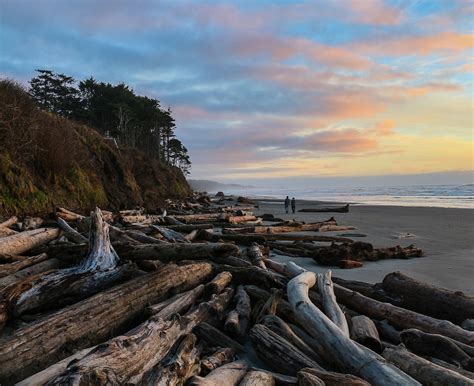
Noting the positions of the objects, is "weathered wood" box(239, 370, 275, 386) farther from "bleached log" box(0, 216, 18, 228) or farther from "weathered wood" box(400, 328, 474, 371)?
"bleached log" box(0, 216, 18, 228)

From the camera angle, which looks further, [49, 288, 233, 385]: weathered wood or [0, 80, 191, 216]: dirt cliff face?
[0, 80, 191, 216]: dirt cliff face

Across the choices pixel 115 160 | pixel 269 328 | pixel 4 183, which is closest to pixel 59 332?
pixel 269 328

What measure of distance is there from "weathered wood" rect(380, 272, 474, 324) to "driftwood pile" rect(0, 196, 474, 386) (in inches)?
0.5

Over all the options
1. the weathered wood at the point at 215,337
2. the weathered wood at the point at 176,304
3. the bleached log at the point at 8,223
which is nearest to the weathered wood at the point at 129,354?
the weathered wood at the point at 215,337

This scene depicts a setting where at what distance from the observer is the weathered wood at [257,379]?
2.92 m

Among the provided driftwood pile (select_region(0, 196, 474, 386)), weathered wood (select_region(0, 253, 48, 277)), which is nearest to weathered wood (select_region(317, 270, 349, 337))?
driftwood pile (select_region(0, 196, 474, 386))

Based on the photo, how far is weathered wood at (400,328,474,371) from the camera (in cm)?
338

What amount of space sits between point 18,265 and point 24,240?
1711 mm

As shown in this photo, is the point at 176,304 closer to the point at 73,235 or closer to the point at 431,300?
the point at 431,300

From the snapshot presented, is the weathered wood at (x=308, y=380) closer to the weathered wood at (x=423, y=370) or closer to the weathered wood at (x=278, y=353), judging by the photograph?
the weathered wood at (x=278, y=353)

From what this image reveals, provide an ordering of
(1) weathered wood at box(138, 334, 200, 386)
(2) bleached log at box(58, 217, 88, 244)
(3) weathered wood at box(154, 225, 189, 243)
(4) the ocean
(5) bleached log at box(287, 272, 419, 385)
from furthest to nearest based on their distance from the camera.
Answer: (4) the ocean → (3) weathered wood at box(154, 225, 189, 243) → (2) bleached log at box(58, 217, 88, 244) → (5) bleached log at box(287, 272, 419, 385) → (1) weathered wood at box(138, 334, 200, 386)

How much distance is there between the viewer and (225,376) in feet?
9.73

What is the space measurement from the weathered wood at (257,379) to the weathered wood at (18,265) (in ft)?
14.1

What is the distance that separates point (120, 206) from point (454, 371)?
1830 centimetres
